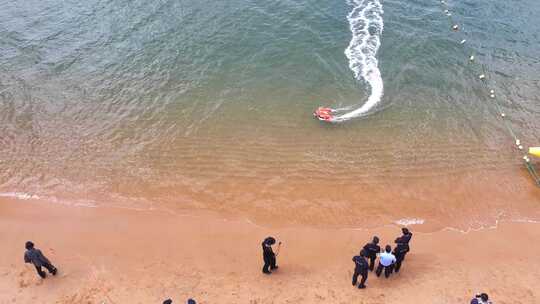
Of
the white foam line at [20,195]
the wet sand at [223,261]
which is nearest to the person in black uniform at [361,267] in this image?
the wet sand at [223,261]

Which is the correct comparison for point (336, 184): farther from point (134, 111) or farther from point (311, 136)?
point (134, 111)

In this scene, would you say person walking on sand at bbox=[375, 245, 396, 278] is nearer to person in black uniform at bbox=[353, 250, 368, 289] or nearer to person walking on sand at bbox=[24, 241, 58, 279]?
person in black uniform at bbox=[353, 250, 368, 289]

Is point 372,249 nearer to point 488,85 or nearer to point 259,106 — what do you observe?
point 259,106

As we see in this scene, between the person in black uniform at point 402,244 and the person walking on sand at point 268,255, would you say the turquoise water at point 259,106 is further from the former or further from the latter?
the person in black uniform at point 402,244

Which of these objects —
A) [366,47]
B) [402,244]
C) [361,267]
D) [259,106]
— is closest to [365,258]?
[361,267]

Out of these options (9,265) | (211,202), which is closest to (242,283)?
(211,202)

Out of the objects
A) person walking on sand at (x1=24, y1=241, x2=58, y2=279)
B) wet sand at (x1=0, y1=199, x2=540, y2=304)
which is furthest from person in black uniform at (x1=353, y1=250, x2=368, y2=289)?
person walking on sand at (x1=24, y1=241, x2=58, y2=279)
